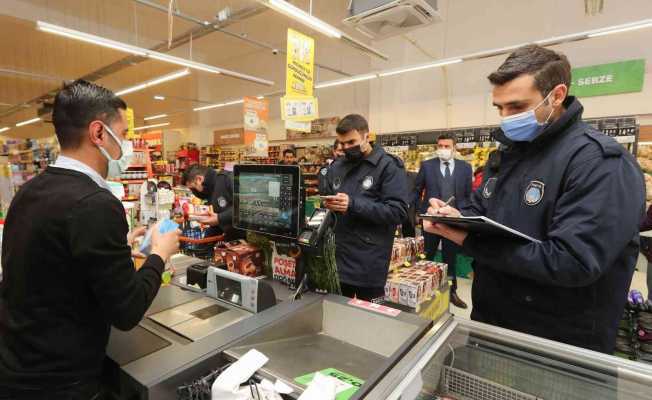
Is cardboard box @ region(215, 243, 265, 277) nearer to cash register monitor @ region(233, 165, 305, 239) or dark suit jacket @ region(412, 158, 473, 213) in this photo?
cash register monitor @ region(233, 165, 305, 239)

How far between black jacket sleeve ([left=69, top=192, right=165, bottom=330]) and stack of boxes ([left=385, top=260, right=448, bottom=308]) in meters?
2.38

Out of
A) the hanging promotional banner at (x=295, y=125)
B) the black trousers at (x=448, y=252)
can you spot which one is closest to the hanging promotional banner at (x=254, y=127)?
the hanging promotional banner at (x=295, y=125)

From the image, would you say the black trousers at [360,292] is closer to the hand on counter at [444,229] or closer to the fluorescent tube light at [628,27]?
the hand on counter at [444,229]

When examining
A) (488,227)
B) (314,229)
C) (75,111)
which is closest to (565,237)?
(488,227)

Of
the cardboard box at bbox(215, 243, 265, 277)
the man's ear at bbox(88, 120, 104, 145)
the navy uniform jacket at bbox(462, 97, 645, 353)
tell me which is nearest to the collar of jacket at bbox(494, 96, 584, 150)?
the navy uniform jacket at bbox(462, 97, 645, 353)

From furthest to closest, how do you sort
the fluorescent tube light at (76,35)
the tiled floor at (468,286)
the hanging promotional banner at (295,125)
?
the fluorescent tube light at (76,35) < the hanging promotional banner at (295,125) < the tiled floor at (468,286)

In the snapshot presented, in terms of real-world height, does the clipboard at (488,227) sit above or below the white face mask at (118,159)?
below

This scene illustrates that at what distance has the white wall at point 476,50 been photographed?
5965 mm

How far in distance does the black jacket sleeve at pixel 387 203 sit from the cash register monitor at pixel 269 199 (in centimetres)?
67

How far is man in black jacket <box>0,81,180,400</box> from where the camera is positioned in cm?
98

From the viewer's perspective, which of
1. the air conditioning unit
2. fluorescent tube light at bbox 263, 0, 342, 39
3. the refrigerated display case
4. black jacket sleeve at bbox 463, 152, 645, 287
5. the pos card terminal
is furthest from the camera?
fluorescent tube light at bbox 263, 0, 342, 39

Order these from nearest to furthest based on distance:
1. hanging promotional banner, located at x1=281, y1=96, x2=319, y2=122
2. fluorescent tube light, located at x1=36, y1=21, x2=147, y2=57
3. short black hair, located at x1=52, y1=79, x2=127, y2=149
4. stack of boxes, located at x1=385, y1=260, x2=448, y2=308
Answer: short black hair, located at x1=52, y1=79, x2=127, y2=149
stack of boxes, located at x1=385, y1=260, x2=448, y2=308
hanging promotional banner, located at x1=281, y1=96, x2=319, y2=122
fluorescent tube light, located at x1=36, y1=21, x2=147, y2=57

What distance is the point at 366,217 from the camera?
218 cm

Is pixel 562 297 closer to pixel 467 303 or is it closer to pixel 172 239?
pixel 172 239
